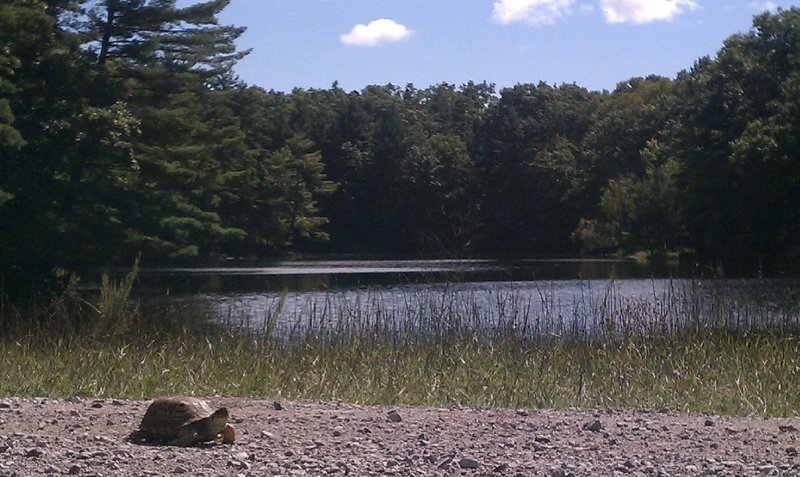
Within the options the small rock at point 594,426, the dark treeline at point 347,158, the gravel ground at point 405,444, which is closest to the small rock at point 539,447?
the gravel ground at point 405,444

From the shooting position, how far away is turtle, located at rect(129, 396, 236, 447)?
259 inches

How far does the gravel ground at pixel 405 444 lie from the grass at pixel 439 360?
61.3 inches

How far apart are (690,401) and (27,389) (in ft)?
19.8

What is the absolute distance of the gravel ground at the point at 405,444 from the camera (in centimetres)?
614

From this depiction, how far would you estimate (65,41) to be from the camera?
2694 cm

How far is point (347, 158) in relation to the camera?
7625 centimetres

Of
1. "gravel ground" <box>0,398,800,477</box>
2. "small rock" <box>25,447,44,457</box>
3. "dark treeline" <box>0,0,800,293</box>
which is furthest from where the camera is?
"dark treeline" <box>0,0,800,293</box>

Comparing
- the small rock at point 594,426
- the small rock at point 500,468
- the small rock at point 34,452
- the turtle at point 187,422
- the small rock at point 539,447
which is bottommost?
the small rock at point 500,468

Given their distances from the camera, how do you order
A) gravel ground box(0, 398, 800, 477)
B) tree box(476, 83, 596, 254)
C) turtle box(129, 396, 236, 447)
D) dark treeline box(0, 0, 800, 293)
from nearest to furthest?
gravel ground box(0, 398, 800, 477) → turtle box(129, 396, 236, 447) → dark treeline box(0, 0, 800, 293) → tree box(476, 83, 596, 254)

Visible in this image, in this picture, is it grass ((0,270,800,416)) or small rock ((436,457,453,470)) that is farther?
grass ((0,270,800,416))

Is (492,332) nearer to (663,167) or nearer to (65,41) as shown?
(65,41)

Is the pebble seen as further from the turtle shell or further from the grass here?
the grass

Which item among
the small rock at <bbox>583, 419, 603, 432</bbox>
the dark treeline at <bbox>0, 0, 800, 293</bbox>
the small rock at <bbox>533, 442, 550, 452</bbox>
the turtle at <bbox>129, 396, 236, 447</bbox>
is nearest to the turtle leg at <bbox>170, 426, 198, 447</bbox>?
the turtle at <bbox>129, 396, 236, 447</bbox>

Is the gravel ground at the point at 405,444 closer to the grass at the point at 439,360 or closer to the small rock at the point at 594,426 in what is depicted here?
the small rock at the point at 594,426
